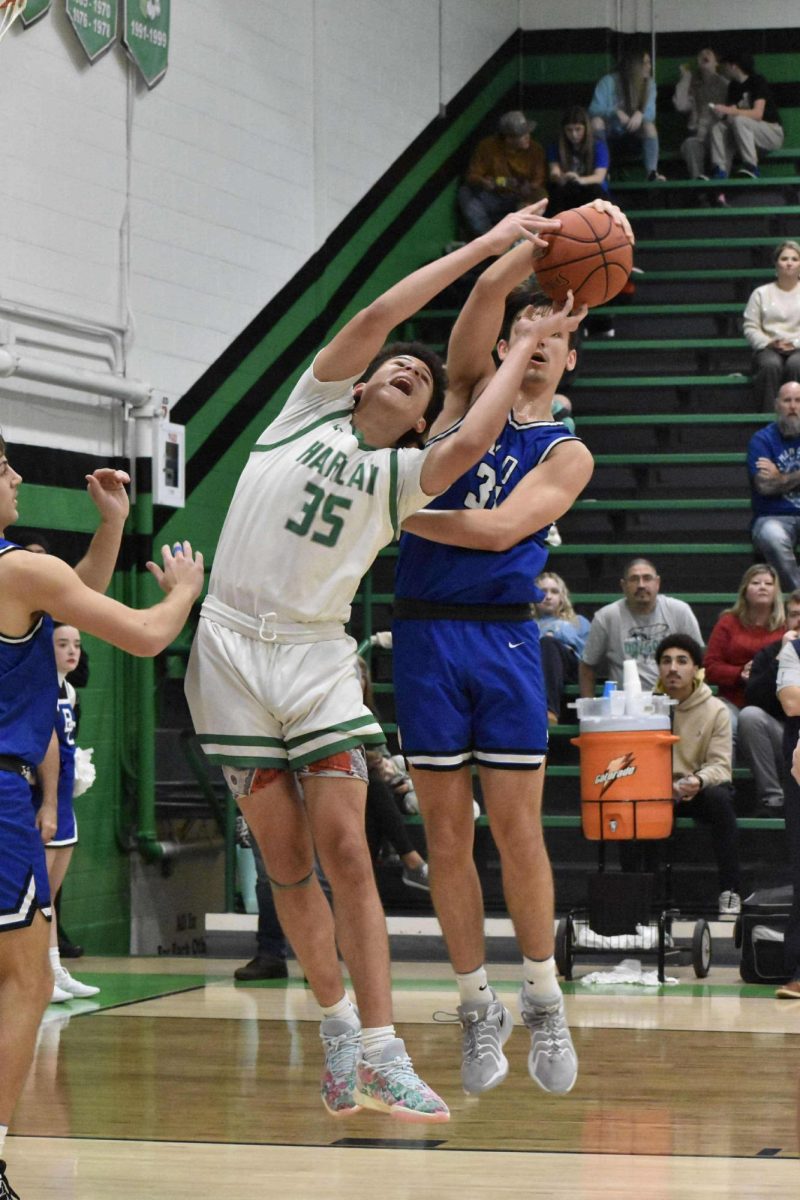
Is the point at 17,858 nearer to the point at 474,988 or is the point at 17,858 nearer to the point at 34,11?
the point at 474,988

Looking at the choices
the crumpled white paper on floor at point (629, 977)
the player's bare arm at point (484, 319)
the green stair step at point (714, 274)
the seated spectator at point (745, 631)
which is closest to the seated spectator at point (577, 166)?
the green stair step at point (714, 274)

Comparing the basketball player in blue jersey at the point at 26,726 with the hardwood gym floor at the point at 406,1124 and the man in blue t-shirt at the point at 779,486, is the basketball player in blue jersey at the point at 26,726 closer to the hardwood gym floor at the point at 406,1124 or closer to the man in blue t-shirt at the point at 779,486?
the hardwood gym floor at the point at 406,1124

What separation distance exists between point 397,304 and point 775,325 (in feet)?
27.3

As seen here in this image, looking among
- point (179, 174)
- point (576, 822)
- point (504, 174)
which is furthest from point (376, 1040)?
point (504, 174)

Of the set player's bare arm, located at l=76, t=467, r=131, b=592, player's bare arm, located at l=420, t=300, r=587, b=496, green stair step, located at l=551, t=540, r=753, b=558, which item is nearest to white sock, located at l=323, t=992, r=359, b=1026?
player's bare arm, located at l=76, t=467, r=131, b=592

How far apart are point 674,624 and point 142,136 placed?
3939 mm

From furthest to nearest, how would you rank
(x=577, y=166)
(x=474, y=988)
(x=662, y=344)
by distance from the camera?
(x=577, y=166), (x=662, y=344), (x=474, y=988)

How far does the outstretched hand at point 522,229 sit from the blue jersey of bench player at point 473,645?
574 mm

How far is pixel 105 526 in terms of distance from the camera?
4215 millimetres

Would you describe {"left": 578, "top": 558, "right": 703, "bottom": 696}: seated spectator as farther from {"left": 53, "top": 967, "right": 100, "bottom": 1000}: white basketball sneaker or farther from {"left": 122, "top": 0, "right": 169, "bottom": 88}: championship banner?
{"left": 122, "top": 0, "right": 169, "bottom": 88}: championship banner

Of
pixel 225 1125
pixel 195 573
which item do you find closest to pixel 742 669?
pixel 225 1125

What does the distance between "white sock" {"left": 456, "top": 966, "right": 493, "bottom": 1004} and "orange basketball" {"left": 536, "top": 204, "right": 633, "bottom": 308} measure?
1735mm

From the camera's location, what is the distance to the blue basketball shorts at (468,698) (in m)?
4.56

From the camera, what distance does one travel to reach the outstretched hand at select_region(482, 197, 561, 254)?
4.18m
